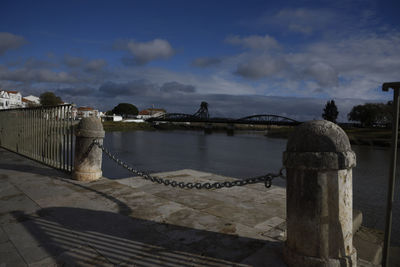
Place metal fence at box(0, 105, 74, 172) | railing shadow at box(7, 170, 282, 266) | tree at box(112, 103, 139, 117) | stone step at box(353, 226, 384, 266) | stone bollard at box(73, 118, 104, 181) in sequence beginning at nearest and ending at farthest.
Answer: railing shadow at box(7, 170, 282, 266)
stone step at box(353, 226, 384, 266)
stone bollard at box(73, 118, 104, 181)
metal fence at box(0, 105, 74, 172)
tree at box(112, 103, 139, 117)

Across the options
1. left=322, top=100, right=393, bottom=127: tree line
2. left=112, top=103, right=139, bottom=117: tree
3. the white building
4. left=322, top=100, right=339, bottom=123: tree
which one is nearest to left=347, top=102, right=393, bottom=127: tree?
left=322, top=100, right=393, bottom=127: tree line

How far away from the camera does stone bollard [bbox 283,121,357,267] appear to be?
2.28 meters

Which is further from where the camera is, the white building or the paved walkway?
the white building

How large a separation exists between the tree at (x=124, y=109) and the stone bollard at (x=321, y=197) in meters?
111

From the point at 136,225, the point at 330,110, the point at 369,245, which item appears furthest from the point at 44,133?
the point at 330,110

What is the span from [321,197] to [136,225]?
217 cm

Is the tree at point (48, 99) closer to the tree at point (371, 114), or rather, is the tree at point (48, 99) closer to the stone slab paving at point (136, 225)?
the stone slab paving at point (136, 225)

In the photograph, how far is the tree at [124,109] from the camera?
10925 centimetres

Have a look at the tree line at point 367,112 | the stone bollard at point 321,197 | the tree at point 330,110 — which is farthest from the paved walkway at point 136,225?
the tree at point 330,110

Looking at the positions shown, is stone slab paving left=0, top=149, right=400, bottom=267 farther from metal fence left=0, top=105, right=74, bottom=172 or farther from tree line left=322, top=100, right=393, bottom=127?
tree line left=322, top=100, right=393, bottom=127

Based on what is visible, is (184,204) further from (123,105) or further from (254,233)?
(123,105)

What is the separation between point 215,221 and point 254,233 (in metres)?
0.56

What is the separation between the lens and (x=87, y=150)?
5426mm

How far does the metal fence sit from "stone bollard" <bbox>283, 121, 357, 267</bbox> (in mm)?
5023
